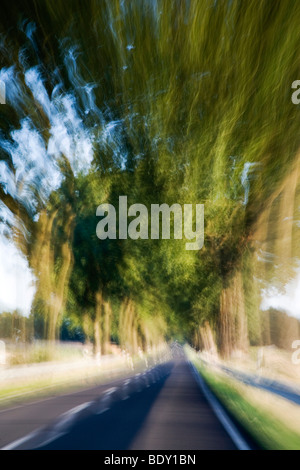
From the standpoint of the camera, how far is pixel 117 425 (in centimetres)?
1055

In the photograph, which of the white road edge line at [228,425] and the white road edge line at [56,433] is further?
the white road edge line at [228,425]

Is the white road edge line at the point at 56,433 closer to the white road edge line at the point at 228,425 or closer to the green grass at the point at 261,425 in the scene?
the white road edge line at the point at 228,425

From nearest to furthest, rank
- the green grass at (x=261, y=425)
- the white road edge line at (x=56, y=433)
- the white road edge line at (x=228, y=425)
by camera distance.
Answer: the green grass at (x=261, y=425) → the white road edge line at (x=56, y=433) → the white road edge line at (x=228, y=425)

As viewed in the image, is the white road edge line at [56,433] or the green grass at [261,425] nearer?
the green grass at [261,425]

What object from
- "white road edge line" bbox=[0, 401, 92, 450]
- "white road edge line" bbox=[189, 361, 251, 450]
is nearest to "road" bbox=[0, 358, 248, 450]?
"white road edge line" bbox=[0, 401, 92, 450]

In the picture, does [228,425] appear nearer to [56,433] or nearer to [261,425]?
[261,425]

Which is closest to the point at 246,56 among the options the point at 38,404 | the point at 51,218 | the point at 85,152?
the point at 85,152

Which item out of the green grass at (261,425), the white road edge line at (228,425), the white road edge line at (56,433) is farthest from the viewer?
the white road edge line at (228,425)

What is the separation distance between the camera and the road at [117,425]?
27.6 feet

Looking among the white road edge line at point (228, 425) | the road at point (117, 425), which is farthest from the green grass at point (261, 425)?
the road at point (117, 425)

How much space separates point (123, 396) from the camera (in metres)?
17.8

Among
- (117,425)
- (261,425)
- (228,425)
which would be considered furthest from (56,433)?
(261,425)

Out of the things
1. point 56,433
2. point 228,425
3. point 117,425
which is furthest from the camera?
point 228,425

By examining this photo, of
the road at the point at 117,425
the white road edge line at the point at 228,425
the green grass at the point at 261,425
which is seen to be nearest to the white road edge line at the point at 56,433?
the road at the point at 117,425
